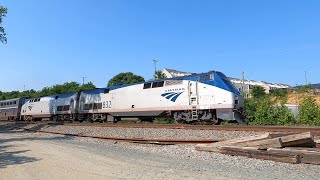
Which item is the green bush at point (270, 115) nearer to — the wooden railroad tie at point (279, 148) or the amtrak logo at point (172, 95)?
the amtrak logo at point (172, 95)

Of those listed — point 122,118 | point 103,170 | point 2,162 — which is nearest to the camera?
point 103,170

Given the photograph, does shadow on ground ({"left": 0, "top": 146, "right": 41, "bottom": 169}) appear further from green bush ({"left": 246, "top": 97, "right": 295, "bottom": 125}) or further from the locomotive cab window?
green bush ({"left": 246, "top": 97, "right": 295, "bottom": 125})

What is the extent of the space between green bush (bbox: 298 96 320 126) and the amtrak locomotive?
3.72 meters

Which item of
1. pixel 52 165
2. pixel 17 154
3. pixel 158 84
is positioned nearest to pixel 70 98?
pixel 158 84

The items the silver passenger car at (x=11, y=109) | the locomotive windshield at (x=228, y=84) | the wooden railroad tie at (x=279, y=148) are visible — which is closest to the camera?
the wooden railroad tie at (x=279, y=148)

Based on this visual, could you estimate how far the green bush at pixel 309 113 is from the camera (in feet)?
64.3

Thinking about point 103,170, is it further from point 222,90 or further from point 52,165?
point 222,90

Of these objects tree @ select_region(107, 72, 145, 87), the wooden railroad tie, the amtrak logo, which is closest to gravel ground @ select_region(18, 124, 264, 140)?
the wooden railroad tie

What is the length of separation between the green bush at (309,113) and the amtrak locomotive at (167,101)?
3718 mm

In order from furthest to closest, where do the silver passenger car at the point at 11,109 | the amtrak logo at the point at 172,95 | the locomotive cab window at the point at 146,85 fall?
the silver passenger car at the point at 11,109, the locomotive cab window at the point at 146,85, the amtrak logo at the point at 172,95

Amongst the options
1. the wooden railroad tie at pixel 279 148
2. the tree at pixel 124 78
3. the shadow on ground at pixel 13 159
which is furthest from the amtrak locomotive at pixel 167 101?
the tree at pixel 124 78

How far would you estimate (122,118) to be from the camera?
26.5 m

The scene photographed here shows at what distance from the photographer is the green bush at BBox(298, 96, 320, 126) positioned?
19609 mm

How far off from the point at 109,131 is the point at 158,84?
18.6 feet
